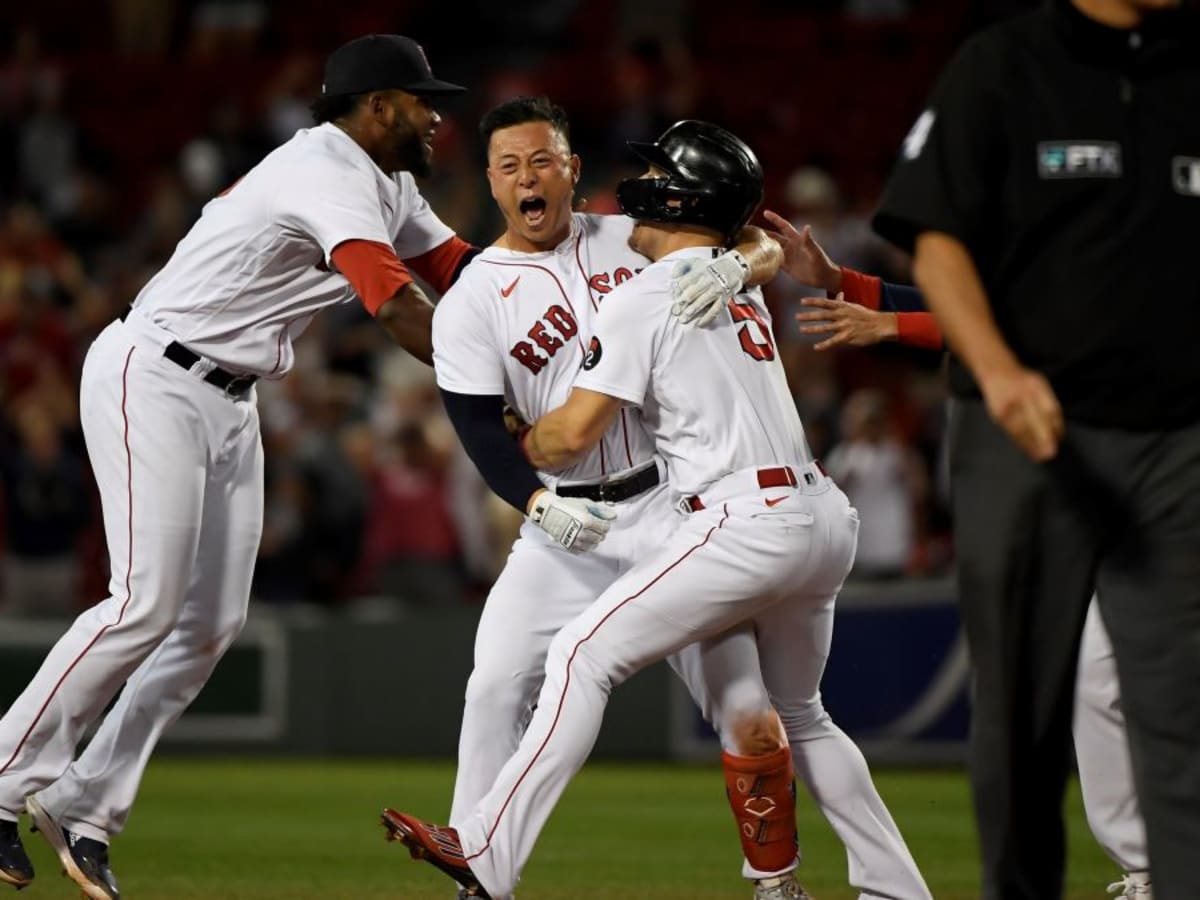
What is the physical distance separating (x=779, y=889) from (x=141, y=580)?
7.05 feet

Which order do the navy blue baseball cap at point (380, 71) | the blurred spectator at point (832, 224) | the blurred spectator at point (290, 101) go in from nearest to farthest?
the navy blue baseball cap at point (380, 71), the blurred spectator at point (832, 224), the blurred spectator at point (290, 101)

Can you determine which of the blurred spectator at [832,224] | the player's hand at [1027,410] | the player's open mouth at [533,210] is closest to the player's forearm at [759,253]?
the player's open mouth at [533,210]

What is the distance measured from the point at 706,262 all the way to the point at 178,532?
75.2 inches

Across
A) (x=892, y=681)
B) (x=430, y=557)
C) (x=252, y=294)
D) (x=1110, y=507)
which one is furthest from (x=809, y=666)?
(x=430, y=557)

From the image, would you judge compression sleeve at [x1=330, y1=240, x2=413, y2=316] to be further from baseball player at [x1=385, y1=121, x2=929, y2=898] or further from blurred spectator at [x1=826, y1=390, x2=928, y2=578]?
blurred spectator at [x1=826, y1=390, x2=928, y2=578]

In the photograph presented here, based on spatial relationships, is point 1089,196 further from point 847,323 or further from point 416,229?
point 416,229

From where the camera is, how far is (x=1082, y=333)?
402 cm

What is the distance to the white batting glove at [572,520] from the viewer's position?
5438 mm

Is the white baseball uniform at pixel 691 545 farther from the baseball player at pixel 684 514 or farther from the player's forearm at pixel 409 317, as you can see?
the player's forearm at pixel 409 317

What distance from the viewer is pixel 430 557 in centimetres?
1437

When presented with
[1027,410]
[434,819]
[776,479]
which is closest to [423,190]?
[434,819]

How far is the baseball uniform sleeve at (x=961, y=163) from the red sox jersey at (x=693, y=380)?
4.15ft

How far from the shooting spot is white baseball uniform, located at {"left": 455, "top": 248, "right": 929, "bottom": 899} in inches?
205

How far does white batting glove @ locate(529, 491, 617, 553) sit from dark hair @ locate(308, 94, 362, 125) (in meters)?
1.66
